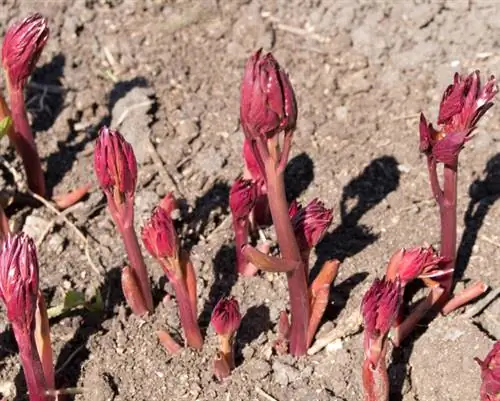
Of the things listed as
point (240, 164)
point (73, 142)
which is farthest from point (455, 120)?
point (73, 142)

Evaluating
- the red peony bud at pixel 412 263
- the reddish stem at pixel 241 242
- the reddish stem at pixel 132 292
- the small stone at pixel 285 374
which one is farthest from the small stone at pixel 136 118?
the red peony bud at pixel 412 263

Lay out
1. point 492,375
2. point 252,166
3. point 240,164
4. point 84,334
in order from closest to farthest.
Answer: point 492,375 → point 84,334 → point 252,166 → point 240,164

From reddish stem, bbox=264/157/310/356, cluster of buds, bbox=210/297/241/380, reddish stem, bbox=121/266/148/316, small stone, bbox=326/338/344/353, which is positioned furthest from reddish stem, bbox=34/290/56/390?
small stone, bbox=326/338/344/353

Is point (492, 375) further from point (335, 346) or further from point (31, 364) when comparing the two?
point (31, 364)

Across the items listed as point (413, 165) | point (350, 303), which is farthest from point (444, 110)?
point (413, 165)

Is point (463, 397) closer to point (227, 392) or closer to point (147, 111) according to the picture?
point (227, 392)

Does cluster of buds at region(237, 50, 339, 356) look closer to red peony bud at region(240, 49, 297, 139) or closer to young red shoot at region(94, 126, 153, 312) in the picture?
red peony bud at region(240, 49, 297, 139)
